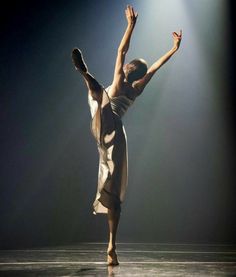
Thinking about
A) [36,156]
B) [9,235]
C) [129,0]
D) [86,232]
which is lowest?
[86,232]

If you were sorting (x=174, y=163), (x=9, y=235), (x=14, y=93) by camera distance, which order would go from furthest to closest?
(x=174, y=163)
(x=14, y=93)
(x=9, y=235)

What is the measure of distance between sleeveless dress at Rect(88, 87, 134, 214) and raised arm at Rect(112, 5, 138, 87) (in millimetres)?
129

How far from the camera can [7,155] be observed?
5.25 metres

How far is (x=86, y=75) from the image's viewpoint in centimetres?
222

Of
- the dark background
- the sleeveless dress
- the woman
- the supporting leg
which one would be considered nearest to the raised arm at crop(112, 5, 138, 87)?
the woman

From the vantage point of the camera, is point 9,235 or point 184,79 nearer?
point 9,235

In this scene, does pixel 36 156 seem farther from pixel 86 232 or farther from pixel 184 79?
pixel 184 79

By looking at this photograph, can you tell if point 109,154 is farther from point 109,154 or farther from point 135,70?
point 135,70

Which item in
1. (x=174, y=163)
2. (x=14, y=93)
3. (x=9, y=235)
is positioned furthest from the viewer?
(x=174, y=163)

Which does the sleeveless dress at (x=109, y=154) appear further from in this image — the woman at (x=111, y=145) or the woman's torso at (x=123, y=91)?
the woman's torso at (x=123, y=91)

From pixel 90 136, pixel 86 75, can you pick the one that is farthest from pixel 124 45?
pixel 90 136

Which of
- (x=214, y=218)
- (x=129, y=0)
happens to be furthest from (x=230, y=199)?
(x=129, y=0)

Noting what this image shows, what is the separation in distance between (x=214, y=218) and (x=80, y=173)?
1598mm

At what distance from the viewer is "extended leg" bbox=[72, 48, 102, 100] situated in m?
2.18
